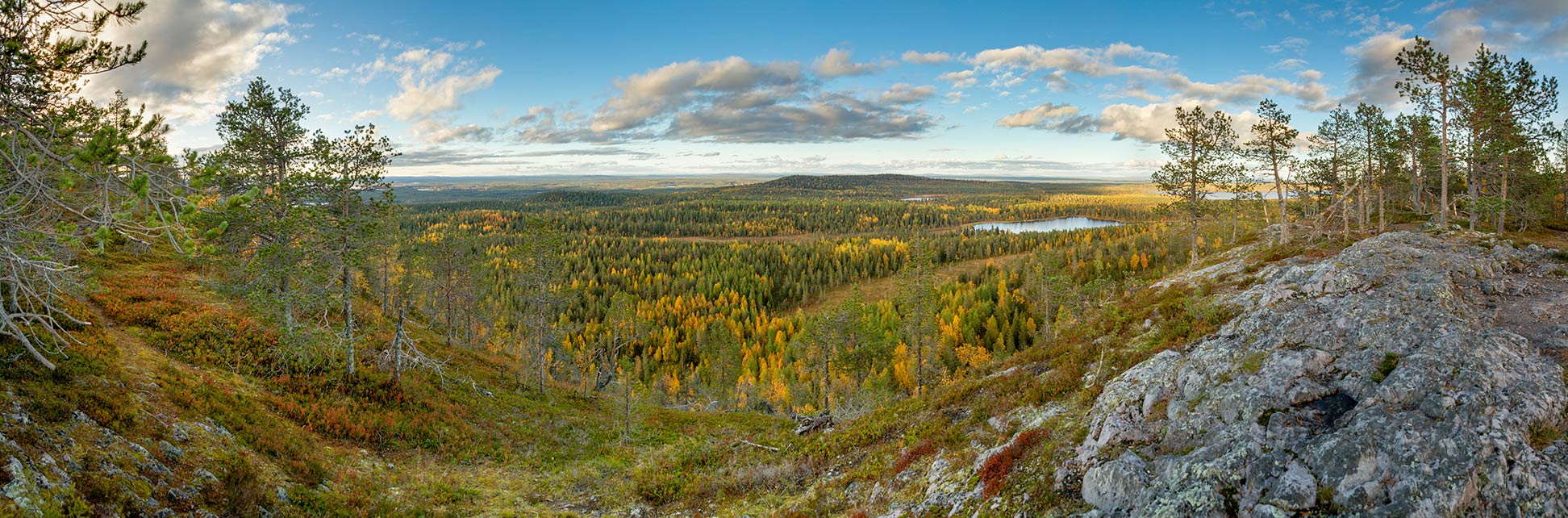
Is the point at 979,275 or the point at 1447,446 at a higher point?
the point at 1447,446

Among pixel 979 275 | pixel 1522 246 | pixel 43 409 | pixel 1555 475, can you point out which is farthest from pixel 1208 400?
pixel 979 275

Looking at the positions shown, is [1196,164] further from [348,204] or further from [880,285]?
[880,285]

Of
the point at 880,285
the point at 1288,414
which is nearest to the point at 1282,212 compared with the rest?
the point at 1288,414

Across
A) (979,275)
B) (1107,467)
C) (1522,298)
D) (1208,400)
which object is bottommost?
(979,275)

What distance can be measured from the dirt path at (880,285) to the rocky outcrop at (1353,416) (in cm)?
11179

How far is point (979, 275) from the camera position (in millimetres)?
130875

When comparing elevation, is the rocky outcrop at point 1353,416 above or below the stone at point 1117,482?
above

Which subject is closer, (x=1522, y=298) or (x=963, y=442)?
(x=1522, y=298)

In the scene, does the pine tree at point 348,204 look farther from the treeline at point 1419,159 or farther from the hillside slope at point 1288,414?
the treeline at point 1419,159

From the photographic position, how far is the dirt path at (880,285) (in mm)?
131625

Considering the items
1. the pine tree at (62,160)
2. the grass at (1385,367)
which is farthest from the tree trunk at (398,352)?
the grass at (1385,367)

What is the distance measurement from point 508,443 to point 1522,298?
31414 millimetres

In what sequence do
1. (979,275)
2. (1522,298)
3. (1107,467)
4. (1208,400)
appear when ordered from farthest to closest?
(979,275)
(1522,298)
(1208,400)
(1107,467)

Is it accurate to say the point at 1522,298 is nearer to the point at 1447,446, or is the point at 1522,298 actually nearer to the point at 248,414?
the point at 1447,446
